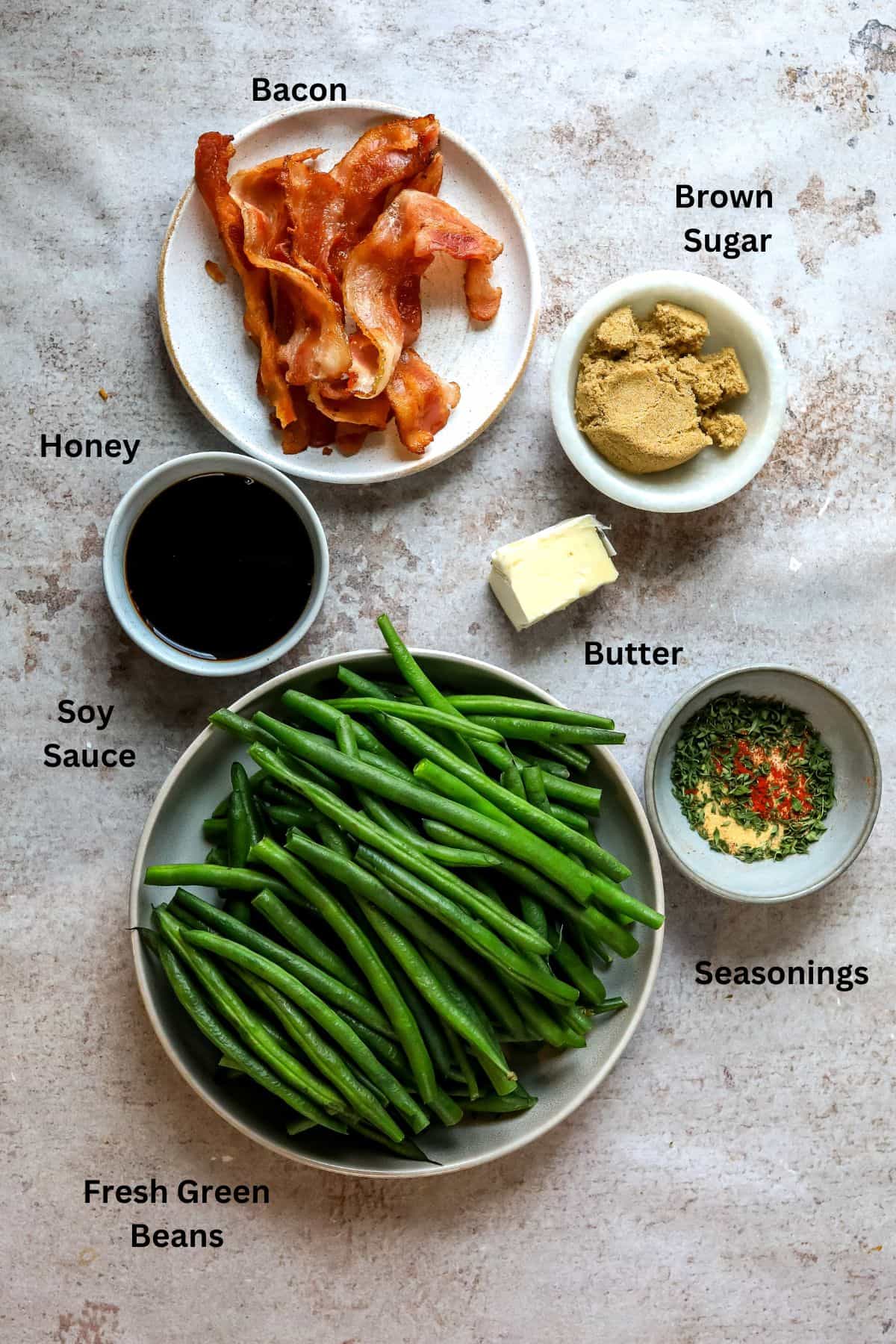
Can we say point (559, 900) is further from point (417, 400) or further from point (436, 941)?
point (417, 400)

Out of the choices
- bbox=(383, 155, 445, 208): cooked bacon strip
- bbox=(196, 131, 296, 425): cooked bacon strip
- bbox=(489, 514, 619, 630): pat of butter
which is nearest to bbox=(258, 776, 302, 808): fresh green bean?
bbox=(489, 514, 619, 630): pat of butter

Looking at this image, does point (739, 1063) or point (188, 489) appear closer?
point (188, 489)

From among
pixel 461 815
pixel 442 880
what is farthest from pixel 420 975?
pixel 461 815

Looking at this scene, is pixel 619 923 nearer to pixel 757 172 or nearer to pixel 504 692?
pixel 504 692

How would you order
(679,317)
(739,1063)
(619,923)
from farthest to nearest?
1. (739,1063)
2. (679,317)
3. (619,923)

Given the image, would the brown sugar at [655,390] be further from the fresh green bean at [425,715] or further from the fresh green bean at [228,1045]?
the fresh green bean at [228,1045]

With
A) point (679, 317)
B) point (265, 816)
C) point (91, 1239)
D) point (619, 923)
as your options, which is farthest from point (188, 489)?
point (91, 1239)

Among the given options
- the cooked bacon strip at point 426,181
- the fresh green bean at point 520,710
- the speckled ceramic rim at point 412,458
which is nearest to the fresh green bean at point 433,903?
the fresh green bean at point 520,710
